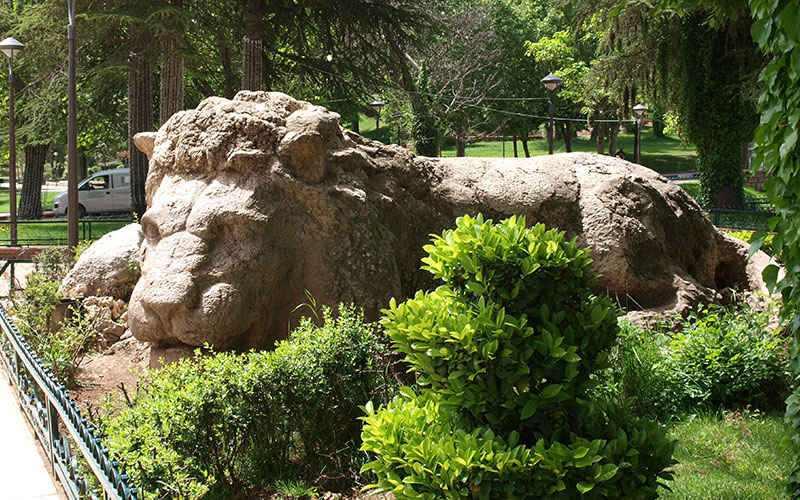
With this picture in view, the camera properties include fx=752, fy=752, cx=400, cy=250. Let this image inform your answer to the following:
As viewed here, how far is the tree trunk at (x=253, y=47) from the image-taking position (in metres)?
18.8

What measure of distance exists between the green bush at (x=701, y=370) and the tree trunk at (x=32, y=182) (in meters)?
28.2

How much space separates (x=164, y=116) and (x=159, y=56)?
139 cm

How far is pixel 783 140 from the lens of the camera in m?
3.99

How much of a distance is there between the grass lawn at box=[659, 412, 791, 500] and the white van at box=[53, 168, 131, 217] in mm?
31646

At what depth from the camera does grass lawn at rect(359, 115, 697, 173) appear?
183 feet

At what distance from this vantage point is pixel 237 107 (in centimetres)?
755

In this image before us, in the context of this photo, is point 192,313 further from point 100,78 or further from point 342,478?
point 100,78

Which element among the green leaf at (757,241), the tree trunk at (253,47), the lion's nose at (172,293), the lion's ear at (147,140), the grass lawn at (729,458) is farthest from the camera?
the tree trunk at (253,47)

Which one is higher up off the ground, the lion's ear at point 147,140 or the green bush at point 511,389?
the lion's ear at point 147,140

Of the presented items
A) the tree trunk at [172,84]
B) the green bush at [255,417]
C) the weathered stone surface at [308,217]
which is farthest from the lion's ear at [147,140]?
the tree trunk at [172,84]

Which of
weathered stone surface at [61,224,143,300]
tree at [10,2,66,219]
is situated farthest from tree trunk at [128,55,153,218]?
weathered stone surface at [61,224,143,300]

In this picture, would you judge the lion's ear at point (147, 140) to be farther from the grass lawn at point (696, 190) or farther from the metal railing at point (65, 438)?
the grass lawn at point (696, 190)

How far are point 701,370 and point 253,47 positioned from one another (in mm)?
14774

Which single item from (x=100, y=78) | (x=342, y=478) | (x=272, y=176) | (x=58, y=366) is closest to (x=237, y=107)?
(x=272, y=176)
